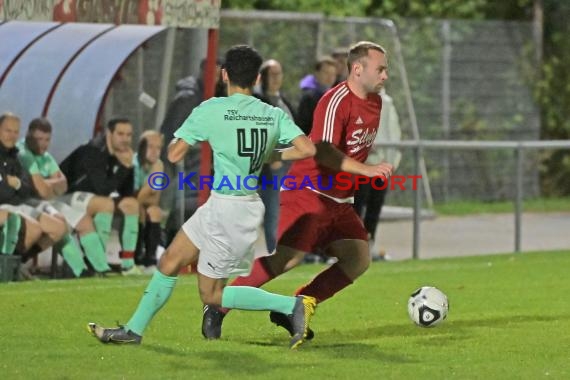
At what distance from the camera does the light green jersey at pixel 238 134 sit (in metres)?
10.0

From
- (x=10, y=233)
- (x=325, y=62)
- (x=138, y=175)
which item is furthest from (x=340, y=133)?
(x=325, y=62)

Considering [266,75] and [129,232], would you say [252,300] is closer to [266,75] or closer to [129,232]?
[129,232]

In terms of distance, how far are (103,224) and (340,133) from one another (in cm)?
533

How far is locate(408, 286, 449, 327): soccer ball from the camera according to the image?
37.0 feet

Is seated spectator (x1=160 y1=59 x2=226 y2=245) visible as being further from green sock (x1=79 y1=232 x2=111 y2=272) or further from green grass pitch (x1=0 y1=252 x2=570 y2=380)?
green grass pitch (x1=0 y1=252 x2=570 y2=380)

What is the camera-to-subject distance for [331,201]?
35.8 ft

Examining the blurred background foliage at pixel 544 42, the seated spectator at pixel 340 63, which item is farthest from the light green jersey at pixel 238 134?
the blurred background foliage at pixel 544 42

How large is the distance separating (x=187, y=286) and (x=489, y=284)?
2651 millimetres

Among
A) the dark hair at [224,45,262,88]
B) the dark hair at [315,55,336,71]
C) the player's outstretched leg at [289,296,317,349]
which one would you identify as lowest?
the player's outstretched leg at [289,296,317,349]

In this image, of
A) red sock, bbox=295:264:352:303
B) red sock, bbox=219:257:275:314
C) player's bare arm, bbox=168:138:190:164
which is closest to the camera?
player's bare arm, bbox=168:138:190:164

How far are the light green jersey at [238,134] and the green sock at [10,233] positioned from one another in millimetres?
5158

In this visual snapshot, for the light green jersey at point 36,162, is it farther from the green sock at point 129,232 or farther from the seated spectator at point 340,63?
the seated spectator at point 340,63

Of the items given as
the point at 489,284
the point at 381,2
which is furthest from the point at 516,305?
the point at 381,2

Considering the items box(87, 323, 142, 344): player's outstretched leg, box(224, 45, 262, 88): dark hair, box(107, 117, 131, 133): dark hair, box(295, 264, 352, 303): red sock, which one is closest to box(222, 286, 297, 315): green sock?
box(87, 323, 142, 344): player's outstretched leg
